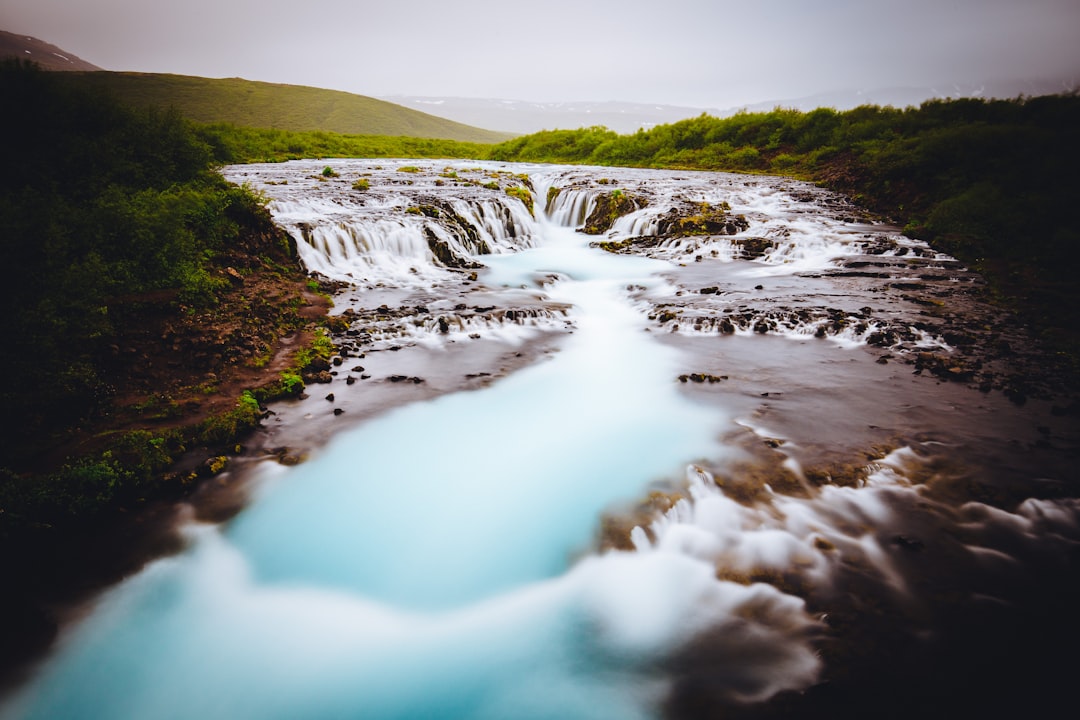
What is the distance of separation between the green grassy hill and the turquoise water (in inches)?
3775

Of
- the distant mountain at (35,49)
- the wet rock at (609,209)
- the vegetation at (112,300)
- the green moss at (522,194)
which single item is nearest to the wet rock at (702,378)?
the vegetation at (112,300)

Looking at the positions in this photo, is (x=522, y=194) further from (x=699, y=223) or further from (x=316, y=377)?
(x=316, y=377)

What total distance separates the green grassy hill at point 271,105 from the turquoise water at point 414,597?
9590 centimetres

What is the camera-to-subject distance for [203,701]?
3.64 meters

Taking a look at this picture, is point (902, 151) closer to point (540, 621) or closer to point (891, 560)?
point (891, 560)

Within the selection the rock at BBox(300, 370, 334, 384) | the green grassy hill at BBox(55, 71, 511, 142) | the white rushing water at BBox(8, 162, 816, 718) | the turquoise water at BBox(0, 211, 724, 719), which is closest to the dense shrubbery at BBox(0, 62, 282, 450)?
the rock at BBox(300, 370, 334, 384)

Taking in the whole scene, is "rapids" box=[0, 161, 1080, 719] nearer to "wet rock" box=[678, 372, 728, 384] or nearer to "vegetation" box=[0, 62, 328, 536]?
"wet rock" box=[678, 372, 728, 384]

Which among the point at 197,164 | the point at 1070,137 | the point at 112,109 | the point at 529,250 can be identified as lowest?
the point at 529,250

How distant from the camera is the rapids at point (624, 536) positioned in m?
3.67

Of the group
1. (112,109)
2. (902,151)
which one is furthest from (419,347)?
(902,151)

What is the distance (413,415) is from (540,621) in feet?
12.7

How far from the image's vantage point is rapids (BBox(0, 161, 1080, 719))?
3668mm

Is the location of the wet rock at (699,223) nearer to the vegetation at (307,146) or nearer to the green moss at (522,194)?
the green moss at (522,194)

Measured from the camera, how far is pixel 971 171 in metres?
16.8
